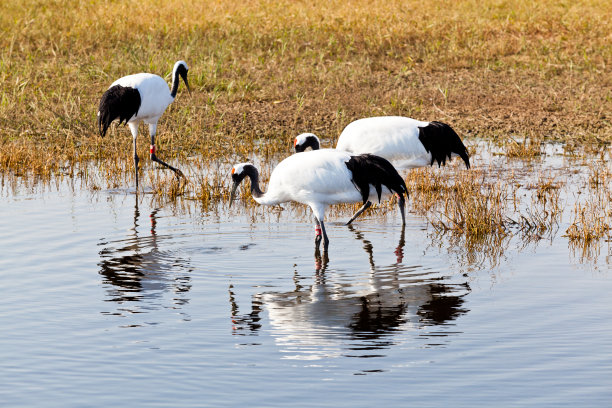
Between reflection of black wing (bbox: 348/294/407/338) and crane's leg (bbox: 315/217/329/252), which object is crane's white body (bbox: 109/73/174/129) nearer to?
crane's leg (bbox: 315/217/329/252)

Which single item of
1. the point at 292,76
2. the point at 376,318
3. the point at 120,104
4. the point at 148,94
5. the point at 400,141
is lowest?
the point at 376,318

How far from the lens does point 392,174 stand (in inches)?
324

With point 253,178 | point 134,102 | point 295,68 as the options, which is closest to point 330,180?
point 253,178

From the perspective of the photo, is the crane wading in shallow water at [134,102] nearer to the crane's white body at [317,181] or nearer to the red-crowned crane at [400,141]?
the red-crowned crane at [400,141]

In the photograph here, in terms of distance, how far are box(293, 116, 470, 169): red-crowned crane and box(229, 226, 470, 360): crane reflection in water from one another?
231 centimetres

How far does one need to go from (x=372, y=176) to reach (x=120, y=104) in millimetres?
3955

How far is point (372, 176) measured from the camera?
8.25 meters

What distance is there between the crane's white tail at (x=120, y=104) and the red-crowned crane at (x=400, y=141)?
7.45ft

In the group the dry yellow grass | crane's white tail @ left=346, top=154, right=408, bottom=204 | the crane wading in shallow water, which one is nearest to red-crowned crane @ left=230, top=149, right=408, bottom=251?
crane's white tail @ left=346, top=154, right=408, bottom=204

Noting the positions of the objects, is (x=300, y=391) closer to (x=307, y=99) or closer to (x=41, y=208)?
(x=41, y=208)

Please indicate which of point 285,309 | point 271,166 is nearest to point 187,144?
point 271,166

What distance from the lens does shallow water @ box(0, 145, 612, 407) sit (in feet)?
16.8

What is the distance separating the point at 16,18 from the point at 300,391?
50.0 ft

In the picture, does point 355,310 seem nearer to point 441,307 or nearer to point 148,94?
point 441,307
